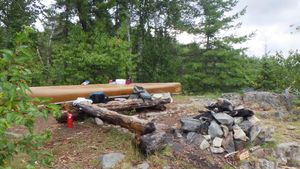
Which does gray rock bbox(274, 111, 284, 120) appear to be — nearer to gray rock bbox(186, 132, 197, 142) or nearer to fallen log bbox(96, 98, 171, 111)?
fallen log bbox(96, 98, 171, 111)

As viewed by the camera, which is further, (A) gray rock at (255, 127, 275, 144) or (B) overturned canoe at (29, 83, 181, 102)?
(B) overturned canoe at (29, 83, 181, 102)

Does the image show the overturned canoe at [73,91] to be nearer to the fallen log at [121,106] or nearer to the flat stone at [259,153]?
the fallen log at [121,106]

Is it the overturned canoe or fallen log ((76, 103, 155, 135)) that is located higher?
the overturned canoe

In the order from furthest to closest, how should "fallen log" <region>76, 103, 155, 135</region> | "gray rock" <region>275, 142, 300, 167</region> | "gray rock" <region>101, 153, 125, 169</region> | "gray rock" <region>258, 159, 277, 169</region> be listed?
"gray rock" <region>275, 142, 300, 167</region> < "gray rock" <region>258, 159, 277, 169</region> < "fallen log" <region>76, 103, 155, 135</region> < "gray rock" <region>101, 153, 125, 169</region>

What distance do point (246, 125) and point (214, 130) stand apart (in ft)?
2.37

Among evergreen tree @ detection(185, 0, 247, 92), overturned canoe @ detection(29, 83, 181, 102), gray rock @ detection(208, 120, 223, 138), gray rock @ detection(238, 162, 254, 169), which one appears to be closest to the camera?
gray rock @ detection(238, 162, 254, 169)

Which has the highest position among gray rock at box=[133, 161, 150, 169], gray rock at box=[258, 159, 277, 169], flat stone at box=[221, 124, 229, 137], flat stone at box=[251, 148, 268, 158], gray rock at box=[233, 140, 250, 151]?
flat stone at box=[221, 124, 229, 137]

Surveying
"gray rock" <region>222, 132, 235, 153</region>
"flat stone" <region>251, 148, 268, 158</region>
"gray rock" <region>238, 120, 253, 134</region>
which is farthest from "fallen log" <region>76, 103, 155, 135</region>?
"gray rock" <region>238, 120, 253, 134</region>

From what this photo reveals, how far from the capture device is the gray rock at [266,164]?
480 centimetres

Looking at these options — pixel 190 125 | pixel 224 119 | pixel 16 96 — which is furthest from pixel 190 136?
pixel 16 96

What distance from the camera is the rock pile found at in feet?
16.3

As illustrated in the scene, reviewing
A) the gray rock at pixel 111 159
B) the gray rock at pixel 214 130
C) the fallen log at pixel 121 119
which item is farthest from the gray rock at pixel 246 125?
the gray rock at pixel 111 159

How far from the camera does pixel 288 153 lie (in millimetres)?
5328

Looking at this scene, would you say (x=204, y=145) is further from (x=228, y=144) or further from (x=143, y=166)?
(x=143, y=166)
